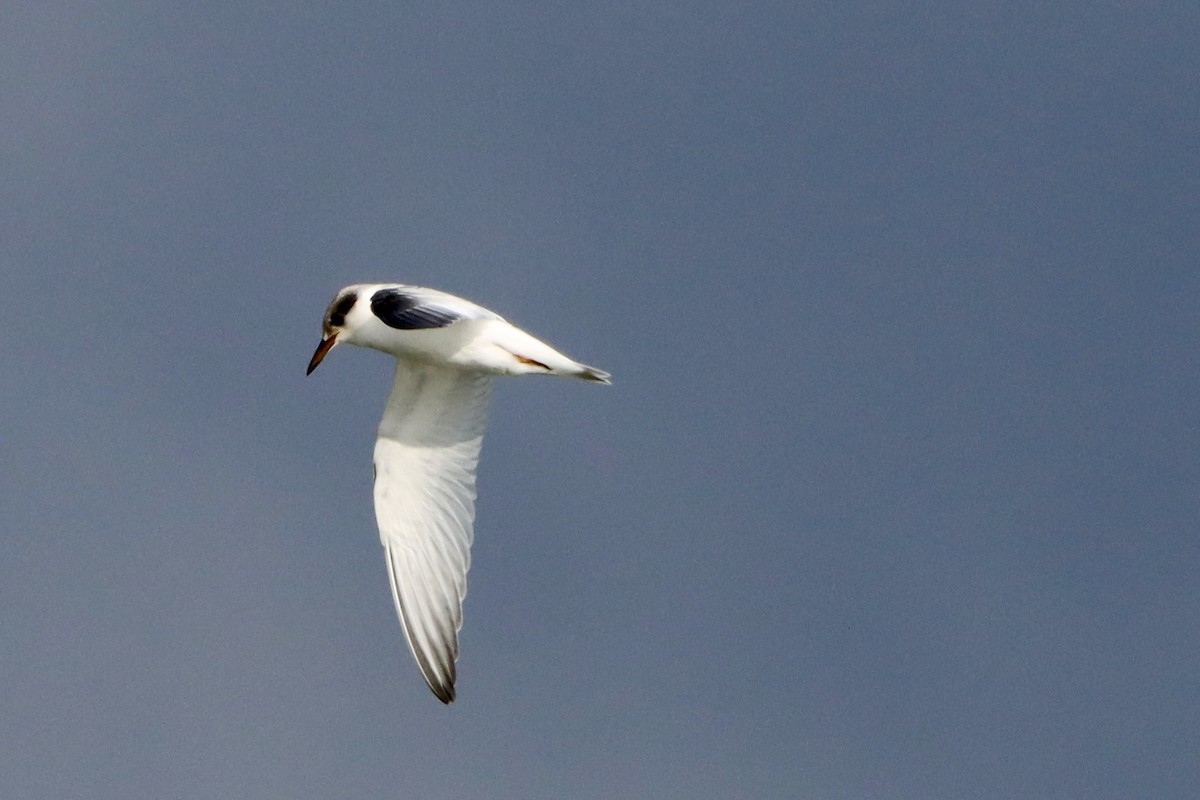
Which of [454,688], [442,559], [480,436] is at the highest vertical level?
[480,436]

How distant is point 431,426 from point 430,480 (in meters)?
0.49

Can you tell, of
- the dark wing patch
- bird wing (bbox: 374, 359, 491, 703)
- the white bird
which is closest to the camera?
the dark wing patch

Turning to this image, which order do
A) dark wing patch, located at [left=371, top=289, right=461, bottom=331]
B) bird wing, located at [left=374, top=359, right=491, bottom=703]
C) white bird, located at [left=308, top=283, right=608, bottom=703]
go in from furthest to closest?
bird wing, located at [left=374, top=359, right=491, bottom=703] < white bird, located at [left=308, top=283, right=608, bottom=703] < dark wing patch, located at [left=371, top=289, right=461, bottom=331]

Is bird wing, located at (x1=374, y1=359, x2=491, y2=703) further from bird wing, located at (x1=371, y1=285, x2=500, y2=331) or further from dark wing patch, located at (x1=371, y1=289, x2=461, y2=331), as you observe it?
dark wing patch, located at (x1=371, y1=289, x2=461, y2=331)

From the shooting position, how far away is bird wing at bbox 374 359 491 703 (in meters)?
16.4

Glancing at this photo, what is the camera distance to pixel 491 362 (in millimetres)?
16047

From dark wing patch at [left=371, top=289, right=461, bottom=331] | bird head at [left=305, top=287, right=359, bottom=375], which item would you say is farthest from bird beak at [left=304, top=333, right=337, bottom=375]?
dark wing patch at [left=371, top=289, right=461, bottom=331]

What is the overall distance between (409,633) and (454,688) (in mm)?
615

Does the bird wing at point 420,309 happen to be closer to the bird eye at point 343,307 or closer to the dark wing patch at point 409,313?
the dark wing patch at point 409,313

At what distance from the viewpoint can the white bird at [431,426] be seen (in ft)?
51.3

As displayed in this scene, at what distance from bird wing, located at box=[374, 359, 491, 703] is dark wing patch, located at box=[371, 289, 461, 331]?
163cm

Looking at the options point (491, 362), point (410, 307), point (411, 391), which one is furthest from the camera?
point (411, 391)

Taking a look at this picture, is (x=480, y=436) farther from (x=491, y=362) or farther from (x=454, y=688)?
(x=454, y=688)

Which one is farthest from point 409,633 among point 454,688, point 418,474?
point 418,474
